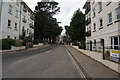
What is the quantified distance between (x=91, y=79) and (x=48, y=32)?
3466cm

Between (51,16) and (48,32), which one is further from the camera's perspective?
(51,16)

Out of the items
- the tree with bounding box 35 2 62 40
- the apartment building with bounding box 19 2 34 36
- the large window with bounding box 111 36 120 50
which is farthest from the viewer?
the tree with bounding box 35 2 62 40

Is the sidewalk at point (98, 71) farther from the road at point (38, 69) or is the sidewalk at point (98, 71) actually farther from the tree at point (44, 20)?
the tree at point (44, 20)

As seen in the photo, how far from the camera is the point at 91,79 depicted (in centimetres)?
399

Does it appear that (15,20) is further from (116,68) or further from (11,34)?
(116,68)

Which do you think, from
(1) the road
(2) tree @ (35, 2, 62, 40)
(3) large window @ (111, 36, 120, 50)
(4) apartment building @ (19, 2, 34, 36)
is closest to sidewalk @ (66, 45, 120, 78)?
(1) the road

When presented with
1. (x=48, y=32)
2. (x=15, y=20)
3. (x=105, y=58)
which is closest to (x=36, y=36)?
(x=48, y=32)

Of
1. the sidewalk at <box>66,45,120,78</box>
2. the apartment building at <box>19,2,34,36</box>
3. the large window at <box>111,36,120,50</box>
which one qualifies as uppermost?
the apartment building at <box>19,2,34,36</box>

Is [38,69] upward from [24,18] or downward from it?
downward

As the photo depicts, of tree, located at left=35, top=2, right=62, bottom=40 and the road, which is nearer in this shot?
the road

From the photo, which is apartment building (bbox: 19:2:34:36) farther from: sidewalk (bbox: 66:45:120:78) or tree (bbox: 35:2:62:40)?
sidewalk (bbox: 66:45:120:78)

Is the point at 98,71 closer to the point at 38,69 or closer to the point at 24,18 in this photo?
the point at 38,69

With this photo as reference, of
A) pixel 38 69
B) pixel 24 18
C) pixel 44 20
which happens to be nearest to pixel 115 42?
pixel 38 69

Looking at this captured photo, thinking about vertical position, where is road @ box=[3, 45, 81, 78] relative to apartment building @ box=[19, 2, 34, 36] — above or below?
below
